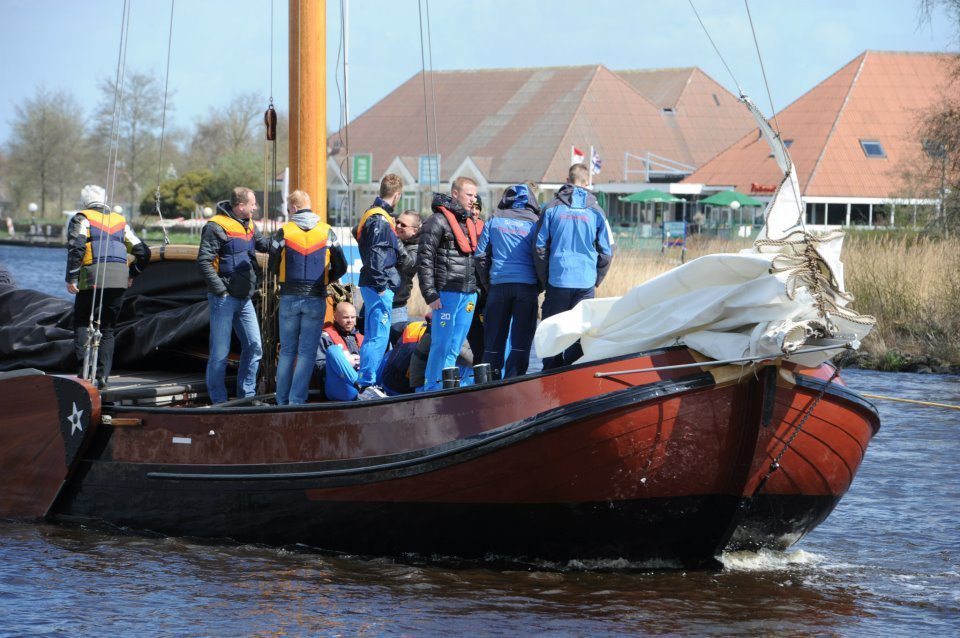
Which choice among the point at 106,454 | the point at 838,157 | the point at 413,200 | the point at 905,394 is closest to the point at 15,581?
the point at 106,454

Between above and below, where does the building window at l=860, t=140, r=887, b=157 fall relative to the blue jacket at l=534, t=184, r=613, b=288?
above

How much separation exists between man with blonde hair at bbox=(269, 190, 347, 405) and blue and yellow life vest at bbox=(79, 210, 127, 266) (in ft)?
5.14

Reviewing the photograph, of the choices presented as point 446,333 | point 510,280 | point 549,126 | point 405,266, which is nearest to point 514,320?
point 510,280

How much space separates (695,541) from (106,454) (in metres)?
3.73

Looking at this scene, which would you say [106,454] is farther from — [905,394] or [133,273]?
[905,394]

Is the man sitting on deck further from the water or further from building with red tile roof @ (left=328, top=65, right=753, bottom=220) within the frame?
building with red tile roof @ (left=328, top=65, right=753, bottom=220)

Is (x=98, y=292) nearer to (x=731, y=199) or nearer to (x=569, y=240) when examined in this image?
(x=569, y=240)

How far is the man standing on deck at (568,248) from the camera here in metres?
7.78

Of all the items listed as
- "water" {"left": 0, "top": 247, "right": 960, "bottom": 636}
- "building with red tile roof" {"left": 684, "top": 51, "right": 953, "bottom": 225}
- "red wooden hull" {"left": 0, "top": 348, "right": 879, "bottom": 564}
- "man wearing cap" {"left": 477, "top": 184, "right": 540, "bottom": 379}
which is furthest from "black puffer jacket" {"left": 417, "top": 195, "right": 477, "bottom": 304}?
"building with red tile roof" {"left": 684, "top": 51, "right": 953, "bottom": 225}

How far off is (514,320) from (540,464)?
5.76 ft

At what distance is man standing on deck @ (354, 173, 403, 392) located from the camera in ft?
27.5

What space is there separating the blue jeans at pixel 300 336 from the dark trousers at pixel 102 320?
5.34 feet

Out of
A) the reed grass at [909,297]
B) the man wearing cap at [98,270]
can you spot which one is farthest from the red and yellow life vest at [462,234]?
the reed grass at [909,297]

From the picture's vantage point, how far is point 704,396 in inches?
249
